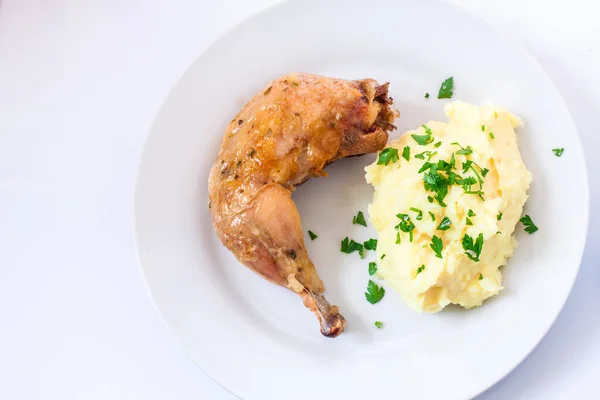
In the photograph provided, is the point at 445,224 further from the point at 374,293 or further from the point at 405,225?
the point at 374,293

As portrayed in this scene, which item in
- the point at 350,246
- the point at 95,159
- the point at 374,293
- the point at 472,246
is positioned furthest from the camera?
the point at 95,159

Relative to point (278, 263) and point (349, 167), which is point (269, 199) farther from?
point (349, 167)

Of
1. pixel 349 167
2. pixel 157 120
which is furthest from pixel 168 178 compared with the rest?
pixel 349 167

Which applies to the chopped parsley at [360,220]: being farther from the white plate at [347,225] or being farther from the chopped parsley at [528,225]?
the chopped parsley at [528,225]

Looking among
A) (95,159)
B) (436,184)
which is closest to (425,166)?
(436,184)

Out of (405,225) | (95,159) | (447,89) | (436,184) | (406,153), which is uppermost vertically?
(95,159)
